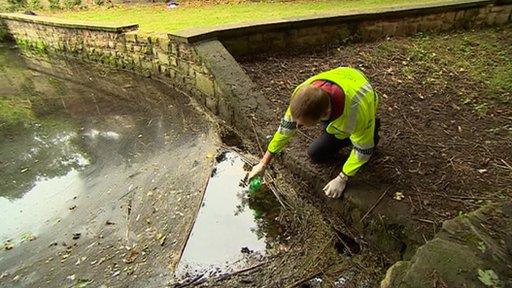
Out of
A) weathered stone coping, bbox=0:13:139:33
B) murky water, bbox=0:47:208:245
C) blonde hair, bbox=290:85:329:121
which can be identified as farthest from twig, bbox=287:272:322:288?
weathered stone coping, bbox=0:13:139:33

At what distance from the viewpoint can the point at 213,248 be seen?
2.95 m

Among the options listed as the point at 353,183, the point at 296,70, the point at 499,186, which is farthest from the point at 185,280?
the point at 296,70

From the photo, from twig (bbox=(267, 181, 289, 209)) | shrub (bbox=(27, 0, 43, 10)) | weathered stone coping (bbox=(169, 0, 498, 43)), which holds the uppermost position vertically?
shrub (bbox=(27, 0, 43, 10))

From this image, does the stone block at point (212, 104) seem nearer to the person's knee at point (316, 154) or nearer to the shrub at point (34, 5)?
the person's knee at point (316, 154)

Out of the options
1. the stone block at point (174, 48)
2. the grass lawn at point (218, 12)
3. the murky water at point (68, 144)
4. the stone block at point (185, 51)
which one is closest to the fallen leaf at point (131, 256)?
the murky water at point (68, 144)

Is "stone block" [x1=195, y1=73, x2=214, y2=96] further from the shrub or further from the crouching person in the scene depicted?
the shrub

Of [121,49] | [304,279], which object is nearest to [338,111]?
[304,279]

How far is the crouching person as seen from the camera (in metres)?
2.21

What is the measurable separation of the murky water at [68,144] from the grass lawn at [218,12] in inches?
70.8

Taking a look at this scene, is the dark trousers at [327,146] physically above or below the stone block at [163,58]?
below

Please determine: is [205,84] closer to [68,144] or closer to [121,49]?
[68,144]

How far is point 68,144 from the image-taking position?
487 cm

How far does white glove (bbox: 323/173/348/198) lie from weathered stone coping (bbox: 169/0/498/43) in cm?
304

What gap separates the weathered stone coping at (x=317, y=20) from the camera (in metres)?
4.92
